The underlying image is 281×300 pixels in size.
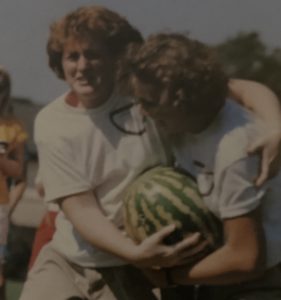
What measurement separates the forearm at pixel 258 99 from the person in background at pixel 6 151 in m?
0.72

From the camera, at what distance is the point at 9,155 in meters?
4.16

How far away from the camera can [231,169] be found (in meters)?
3.64

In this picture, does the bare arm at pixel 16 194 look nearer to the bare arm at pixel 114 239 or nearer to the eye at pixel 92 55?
the bare arm at pixel 114 239

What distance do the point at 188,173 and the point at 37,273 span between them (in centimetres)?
60

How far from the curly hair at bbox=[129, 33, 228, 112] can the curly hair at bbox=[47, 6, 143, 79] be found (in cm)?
10

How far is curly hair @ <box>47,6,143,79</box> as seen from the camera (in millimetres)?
3875

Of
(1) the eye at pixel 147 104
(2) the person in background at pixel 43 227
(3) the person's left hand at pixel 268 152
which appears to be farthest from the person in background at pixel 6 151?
(3) the person's left hand at pixel 268 152

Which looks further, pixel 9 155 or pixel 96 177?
pixel 9 155

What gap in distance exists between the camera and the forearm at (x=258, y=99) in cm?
373

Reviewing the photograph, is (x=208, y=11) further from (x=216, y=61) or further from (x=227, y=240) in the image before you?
(x=227, y=240)

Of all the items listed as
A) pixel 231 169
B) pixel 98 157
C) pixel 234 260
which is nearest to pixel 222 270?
pixel 234 260

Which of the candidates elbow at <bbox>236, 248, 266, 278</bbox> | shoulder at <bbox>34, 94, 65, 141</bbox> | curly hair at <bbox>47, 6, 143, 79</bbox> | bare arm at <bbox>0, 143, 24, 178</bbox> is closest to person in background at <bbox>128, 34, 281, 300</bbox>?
elbow at <bbox>236, 248, 266, 278</bbox>

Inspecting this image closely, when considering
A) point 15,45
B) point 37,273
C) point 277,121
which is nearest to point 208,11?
point 277,121

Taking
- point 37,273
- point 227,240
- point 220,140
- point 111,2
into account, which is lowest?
point 37,273
